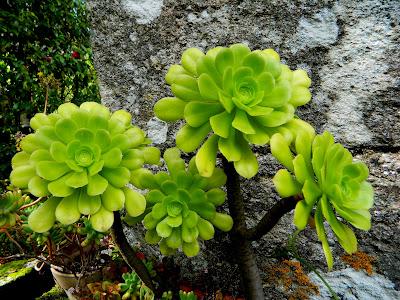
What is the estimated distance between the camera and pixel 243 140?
609 millimetres

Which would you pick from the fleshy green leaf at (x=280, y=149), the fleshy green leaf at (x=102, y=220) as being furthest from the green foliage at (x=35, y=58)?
the fleshy green leaf at (x=280, y=149)

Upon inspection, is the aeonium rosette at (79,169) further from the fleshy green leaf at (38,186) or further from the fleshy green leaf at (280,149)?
the fleshy green leaf at (280,149)

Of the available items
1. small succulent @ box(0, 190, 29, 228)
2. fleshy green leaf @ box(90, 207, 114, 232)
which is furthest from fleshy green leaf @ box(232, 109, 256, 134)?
small succulent @ box(0, 190, 29, 228)

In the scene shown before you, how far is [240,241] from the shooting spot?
75 centimetres

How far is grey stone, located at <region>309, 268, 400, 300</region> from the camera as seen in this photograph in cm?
90

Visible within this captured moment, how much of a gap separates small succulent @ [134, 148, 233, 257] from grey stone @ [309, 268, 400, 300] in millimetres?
438

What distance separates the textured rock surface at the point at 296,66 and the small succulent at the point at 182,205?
12.3 inches

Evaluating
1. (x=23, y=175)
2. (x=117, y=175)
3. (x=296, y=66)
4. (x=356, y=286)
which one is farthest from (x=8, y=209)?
(x=356, y=286)

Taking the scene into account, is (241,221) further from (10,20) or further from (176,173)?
(10,20)

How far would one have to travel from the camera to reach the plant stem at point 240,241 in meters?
0.72

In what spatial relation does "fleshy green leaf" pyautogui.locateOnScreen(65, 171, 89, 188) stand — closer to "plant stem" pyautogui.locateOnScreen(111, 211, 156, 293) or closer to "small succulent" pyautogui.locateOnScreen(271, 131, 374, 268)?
"plant stem" pyautogui.locateOnScreen(111, 211, 156, 293)

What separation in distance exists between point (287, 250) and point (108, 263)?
56cm

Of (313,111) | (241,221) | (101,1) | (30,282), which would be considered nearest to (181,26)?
(101,1)

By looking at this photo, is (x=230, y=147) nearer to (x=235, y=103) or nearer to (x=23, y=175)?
(x=235, y=103)
